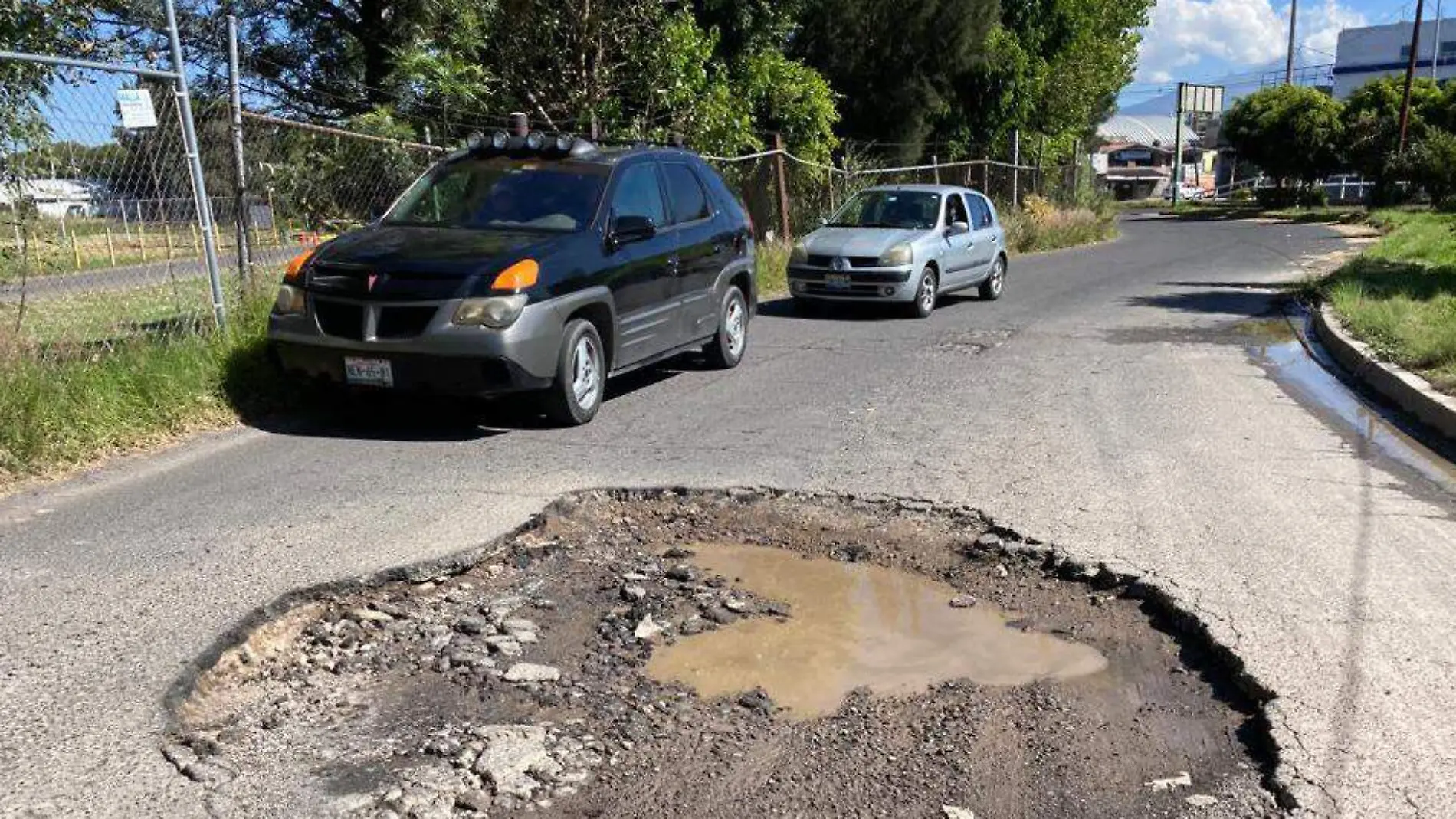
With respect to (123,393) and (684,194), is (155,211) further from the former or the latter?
(684,194)

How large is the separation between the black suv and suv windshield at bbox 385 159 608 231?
0.01 m

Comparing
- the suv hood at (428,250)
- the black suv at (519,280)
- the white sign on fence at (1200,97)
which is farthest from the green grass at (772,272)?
the white sign on fence at (1200,97)

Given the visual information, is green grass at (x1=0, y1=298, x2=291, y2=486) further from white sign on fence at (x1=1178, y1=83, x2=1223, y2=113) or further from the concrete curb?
white sign on fence at (x1=1178, y1=83, x2=1223, y2=113)

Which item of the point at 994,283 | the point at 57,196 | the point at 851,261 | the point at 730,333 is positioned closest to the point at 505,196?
the point at 730,333

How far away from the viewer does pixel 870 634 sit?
4469 mm

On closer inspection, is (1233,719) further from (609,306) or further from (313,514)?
(609,306)

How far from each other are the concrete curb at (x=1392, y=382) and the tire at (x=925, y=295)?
4.28 m

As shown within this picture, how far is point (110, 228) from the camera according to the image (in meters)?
7.50

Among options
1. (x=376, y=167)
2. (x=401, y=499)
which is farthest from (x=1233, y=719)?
(x=376, y=167)

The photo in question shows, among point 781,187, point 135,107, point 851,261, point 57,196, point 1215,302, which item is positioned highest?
point 135,107

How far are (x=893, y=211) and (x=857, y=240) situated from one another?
3.52 ft

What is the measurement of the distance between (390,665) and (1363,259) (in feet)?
65.6

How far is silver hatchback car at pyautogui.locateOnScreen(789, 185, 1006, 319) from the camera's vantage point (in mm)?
13680

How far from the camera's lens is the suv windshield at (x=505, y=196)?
307 inches
